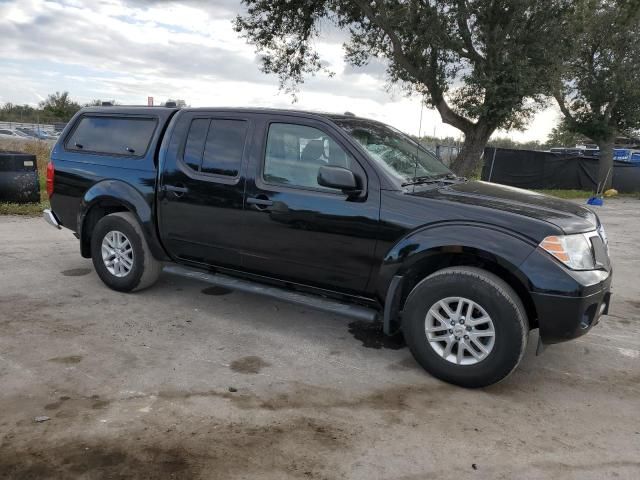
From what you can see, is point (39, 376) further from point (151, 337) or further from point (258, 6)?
point (258, 6)

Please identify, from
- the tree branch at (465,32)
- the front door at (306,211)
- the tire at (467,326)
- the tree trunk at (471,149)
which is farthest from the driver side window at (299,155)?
the tree trunk at (471,149)

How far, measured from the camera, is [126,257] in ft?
17.0

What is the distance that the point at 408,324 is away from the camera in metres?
3.73

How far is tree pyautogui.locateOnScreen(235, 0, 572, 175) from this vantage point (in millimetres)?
13719

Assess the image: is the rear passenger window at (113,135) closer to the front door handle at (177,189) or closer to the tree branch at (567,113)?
the front door handle at (177,189)

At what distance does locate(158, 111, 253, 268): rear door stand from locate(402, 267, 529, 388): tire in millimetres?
1677

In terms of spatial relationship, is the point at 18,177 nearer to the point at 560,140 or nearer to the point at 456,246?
the point at 456,246

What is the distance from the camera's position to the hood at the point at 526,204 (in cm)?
356

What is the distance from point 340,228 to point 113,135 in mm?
2776

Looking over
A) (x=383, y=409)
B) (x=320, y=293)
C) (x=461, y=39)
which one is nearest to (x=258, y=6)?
(x=461, y=39)

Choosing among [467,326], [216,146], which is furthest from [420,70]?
[467,326]

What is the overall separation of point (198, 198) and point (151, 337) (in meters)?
1.23

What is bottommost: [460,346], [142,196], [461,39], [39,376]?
[39,376]

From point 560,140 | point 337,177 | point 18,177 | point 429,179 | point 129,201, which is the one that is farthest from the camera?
point 560,140
